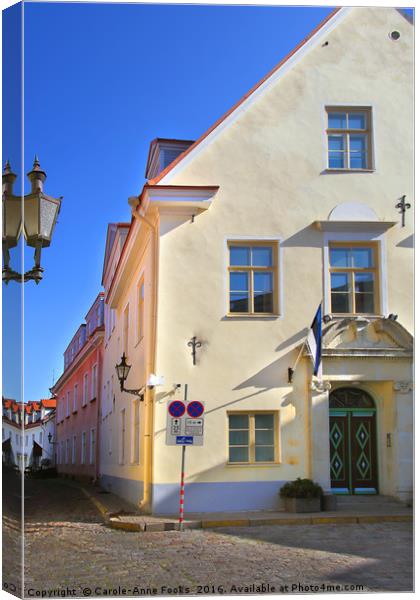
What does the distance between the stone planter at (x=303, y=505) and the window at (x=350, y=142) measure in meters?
4.75

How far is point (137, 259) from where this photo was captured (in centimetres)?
→ 1397

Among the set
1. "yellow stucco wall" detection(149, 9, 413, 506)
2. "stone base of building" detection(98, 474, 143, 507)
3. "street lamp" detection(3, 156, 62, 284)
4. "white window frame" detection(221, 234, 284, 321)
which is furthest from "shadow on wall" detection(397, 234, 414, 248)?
"street lamp" detection(3, 156, 62, 284)

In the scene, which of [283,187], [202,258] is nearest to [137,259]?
A: [202,258]

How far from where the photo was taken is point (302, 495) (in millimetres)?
11750

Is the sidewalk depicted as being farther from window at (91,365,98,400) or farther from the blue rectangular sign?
window at (91,365,98,400)

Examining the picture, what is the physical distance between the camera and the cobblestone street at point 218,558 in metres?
7.02

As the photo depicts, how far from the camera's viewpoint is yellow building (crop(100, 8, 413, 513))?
39.6ft

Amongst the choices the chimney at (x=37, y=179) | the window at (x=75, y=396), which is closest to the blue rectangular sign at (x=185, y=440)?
the chimney at (x=37, y=179)

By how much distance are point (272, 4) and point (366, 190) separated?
5.48 metres

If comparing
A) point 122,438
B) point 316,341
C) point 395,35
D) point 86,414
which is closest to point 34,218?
point 395,35

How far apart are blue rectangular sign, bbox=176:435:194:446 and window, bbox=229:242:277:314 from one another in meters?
2.14

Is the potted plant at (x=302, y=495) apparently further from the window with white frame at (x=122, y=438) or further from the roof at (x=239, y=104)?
the roof at (x=239, y=104)

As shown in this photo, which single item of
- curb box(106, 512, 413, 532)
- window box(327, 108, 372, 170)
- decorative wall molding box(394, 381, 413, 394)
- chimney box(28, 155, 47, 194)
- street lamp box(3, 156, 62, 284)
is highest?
window box(327, 108, 372, 170)

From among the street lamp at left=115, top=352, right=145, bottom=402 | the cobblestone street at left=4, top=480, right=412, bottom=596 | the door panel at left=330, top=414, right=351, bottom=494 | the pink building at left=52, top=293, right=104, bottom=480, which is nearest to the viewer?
the cobblestone street at left=4, top=480, right=412, bottom=596
